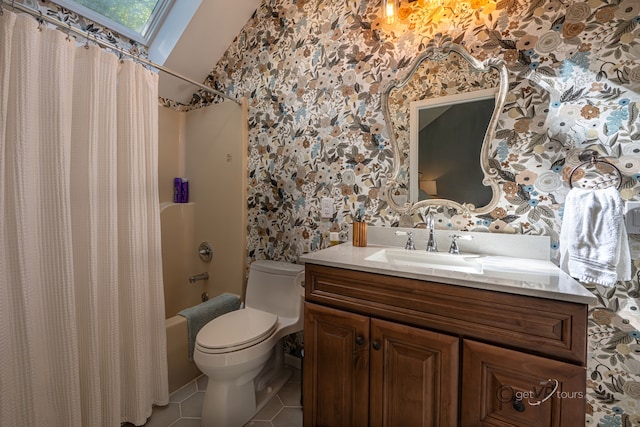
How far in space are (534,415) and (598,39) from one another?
1468 millimetres

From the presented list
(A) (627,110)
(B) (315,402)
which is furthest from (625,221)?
(B) (315,402)

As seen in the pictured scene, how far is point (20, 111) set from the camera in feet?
3.66

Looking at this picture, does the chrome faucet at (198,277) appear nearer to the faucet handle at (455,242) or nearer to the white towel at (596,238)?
the faucet handle at (455,242)

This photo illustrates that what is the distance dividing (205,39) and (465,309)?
95.3 inches

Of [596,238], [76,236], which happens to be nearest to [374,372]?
[596,238]

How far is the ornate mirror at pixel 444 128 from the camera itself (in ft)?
4.55

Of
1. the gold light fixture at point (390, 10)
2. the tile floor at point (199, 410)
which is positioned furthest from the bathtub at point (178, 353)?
the gold light fixture at point (390, 10)

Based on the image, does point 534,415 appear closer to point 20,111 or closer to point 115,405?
point 115,405

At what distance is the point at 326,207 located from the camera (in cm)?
185

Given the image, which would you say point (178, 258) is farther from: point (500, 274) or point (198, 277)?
point (500, 274)

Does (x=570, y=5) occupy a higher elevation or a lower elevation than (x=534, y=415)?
higher

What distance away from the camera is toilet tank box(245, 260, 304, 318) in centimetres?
178

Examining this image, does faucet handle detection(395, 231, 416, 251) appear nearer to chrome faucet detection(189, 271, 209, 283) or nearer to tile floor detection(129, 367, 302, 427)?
tile floor detection(129, 367, 302, 427)

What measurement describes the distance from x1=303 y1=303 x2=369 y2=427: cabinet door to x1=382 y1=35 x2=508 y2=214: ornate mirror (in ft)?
2.43
